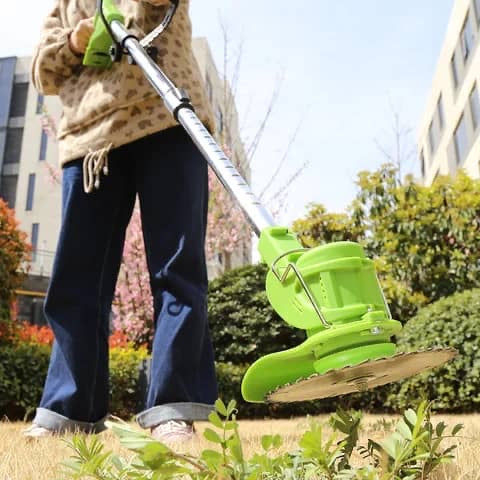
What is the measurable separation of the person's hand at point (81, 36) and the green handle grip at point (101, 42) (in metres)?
0.04

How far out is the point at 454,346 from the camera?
3748 mm

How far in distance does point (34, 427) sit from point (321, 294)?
130 centimetres

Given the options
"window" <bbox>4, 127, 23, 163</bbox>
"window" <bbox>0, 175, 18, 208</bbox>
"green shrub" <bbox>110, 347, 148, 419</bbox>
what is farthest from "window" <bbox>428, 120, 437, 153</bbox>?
"green shrub" <bbox>110, 347, 148, 419</bbox>

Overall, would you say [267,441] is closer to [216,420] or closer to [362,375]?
[216,420]

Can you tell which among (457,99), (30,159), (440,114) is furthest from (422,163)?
(30,159)

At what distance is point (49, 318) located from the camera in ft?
6.75

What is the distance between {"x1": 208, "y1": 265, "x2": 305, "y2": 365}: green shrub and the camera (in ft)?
16.6

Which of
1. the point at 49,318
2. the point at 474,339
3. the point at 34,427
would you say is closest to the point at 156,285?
the point at 49,318

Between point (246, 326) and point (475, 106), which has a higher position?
point (475, 106)

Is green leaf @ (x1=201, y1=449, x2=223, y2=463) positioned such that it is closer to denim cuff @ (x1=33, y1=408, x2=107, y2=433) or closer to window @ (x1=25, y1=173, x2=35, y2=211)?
denim cuff @ (x1=33, y1=408, x2=107, y2=433)

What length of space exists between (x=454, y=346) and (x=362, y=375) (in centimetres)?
312

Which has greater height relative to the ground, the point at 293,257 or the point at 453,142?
the point at 453,142

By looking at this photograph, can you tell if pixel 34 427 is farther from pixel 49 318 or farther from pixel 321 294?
pixel 321 294

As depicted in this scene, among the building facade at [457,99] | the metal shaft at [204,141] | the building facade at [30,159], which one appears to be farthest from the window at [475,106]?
the metal shaft at [204,141]
